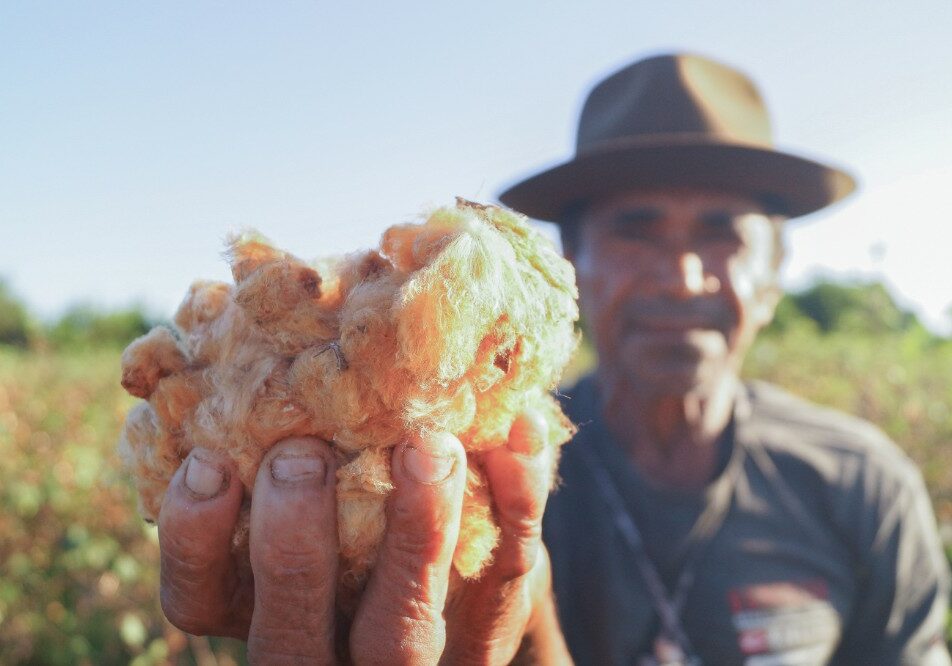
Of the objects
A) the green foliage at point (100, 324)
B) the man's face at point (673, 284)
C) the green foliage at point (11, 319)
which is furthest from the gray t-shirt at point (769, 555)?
the green foliage at point (11, 319)

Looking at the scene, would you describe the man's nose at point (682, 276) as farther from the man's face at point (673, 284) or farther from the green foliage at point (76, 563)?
the green foliage at point (76, 563)

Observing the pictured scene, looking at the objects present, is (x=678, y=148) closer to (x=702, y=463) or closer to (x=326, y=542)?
(x=702, y=463)

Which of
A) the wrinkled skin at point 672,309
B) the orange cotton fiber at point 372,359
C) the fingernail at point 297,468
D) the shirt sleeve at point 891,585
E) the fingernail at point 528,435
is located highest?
the orange cotton fiber at point 372,359

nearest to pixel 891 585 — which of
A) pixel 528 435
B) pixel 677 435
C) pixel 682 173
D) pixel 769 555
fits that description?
pixel 769 555

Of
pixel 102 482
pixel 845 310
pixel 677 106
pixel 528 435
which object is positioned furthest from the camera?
pixel 845 310

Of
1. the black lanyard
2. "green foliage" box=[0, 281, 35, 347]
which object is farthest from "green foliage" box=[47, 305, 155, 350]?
the black lanyard

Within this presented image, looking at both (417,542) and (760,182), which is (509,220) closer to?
(417,542)

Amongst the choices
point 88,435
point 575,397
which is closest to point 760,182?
point 575,397
